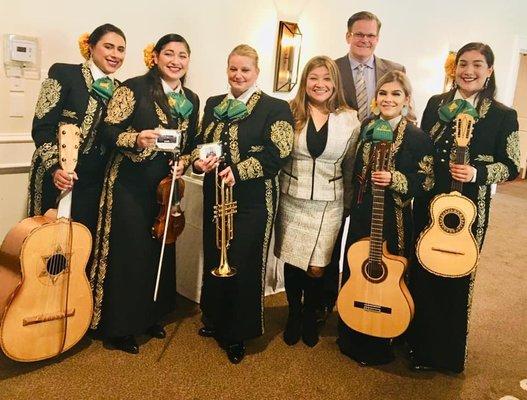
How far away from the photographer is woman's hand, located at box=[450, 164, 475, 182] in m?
2.14

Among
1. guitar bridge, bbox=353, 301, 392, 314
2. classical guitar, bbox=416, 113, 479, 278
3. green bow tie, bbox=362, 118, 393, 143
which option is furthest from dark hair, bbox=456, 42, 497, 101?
guitar bridge, bbox=353, 301, 392, 314

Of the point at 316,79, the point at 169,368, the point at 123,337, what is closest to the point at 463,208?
the point at 316,79

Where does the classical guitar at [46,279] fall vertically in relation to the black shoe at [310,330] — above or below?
above

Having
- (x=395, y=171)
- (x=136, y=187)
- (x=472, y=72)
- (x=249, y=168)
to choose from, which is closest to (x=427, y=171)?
(x=395, y=171)

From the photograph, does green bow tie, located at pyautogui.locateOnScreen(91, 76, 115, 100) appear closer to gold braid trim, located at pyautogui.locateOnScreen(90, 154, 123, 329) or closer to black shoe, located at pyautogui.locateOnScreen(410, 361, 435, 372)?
gold braid trim, located at pyautogui.locateOnScreen(90, 154, 123, 329)

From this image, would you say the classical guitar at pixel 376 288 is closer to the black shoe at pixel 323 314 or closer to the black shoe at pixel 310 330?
the black shoe at pixel 310 330

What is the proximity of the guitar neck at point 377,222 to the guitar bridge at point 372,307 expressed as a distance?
234mm

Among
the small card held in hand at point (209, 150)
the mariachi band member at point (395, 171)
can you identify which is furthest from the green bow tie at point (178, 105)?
the mariachi band member at point (395, 171)

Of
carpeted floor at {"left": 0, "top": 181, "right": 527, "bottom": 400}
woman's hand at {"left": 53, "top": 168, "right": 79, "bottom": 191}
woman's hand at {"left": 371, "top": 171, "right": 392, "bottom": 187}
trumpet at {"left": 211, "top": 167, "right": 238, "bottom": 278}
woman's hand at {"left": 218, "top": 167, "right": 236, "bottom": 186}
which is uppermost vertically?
woman's hand at {"left": 371, "top": 171, "right": 392, "bottom": 187}

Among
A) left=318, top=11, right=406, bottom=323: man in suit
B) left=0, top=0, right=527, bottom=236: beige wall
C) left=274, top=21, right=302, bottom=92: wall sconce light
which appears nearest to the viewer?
left=0, top=0, right=527, bottom=236: beige wall

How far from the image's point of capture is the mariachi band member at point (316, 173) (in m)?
2.40

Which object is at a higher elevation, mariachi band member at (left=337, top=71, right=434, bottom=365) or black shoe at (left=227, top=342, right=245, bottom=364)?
mariachi band member at (left=337, top=71, right=434, bottom=365)

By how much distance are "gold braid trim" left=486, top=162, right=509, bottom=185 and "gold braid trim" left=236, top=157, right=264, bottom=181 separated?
0.98 meters

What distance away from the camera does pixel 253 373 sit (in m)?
2.38
